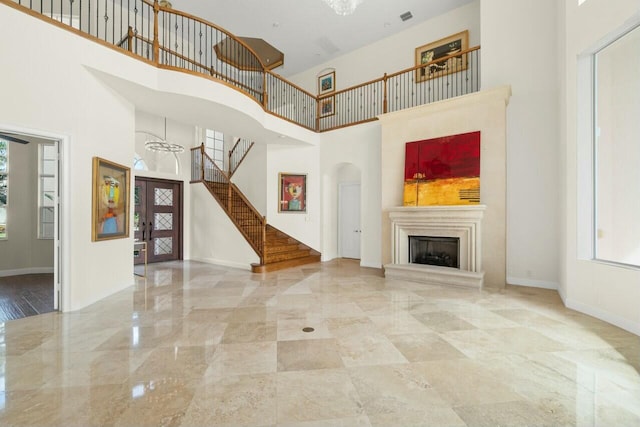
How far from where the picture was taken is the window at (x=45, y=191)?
21.0 feet

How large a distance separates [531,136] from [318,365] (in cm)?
562

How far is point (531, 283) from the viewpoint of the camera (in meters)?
5.20

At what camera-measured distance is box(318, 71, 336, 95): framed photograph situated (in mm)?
9525

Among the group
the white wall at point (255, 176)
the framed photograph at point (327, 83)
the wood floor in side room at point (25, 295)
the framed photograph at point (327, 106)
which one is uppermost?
the framed photograph at point (327, 83)

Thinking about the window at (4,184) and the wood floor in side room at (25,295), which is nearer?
the wood floor in side room at (25,295)

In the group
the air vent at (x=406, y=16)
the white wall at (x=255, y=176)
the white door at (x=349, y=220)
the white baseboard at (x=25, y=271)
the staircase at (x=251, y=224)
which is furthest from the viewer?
the white door at (x=349, y=220)

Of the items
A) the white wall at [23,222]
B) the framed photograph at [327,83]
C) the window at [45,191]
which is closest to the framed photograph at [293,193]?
the framed photograph at [327,83]

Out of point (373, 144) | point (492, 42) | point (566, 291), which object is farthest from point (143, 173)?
point (566, 291)

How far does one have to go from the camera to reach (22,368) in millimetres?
2330

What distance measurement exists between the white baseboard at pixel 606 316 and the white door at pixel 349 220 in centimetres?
513

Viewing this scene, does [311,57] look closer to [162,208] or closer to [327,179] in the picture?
[327,179]

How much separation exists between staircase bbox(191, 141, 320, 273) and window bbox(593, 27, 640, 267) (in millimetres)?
5774

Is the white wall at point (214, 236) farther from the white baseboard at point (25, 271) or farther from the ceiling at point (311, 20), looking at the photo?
the ceiling at point (311, 20)

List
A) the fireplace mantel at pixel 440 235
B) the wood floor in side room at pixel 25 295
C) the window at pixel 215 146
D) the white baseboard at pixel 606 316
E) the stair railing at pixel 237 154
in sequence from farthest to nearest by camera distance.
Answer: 1. the window at pixel 215 146
2. the stair railing at pixel 237 154
3. the fireplace mantel at pixel 440 235
4. the wood floor in side room at pixel 25 295
5. the white baseboard at pixel 606 316
